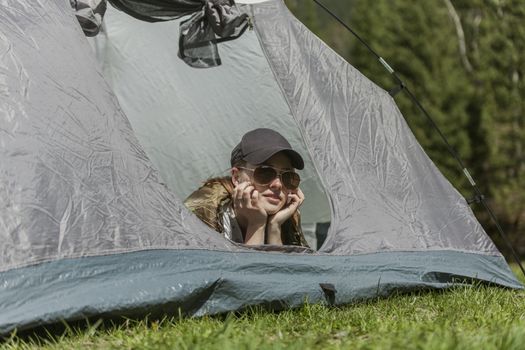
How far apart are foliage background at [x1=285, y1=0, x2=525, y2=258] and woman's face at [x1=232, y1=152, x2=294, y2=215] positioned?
7.78 m

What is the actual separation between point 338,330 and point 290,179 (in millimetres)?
1352

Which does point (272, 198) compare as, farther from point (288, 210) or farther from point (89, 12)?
point (89, 12)

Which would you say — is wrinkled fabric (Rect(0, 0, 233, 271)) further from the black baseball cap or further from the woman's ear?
the woman's ear

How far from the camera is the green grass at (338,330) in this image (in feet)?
8.56

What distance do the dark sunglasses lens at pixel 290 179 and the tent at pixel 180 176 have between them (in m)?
0.13

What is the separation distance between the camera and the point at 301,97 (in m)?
4.61

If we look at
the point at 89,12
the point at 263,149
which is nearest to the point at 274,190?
the point at 263,149

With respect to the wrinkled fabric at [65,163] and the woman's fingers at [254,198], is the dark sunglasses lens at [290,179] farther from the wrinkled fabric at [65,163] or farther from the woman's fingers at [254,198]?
the wrinkled fabric at [65,163]

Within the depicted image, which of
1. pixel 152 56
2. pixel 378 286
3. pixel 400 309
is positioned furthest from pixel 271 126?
pixel 400 309

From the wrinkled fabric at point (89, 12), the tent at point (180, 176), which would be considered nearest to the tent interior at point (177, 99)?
the tent at point (180, 176)

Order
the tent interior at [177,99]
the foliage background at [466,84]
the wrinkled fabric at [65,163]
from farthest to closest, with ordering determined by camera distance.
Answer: the foliage background at [466,84]
the tent interior at [177,99]
the wrinkled fabric at [65,163]

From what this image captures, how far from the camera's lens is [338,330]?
10.3 ft

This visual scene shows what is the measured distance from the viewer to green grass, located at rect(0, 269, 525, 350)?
103 inches

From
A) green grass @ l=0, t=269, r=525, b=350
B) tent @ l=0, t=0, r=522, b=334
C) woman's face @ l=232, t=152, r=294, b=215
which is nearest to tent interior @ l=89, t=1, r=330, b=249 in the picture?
tent @ l=0, t=0, r=522, b=334
